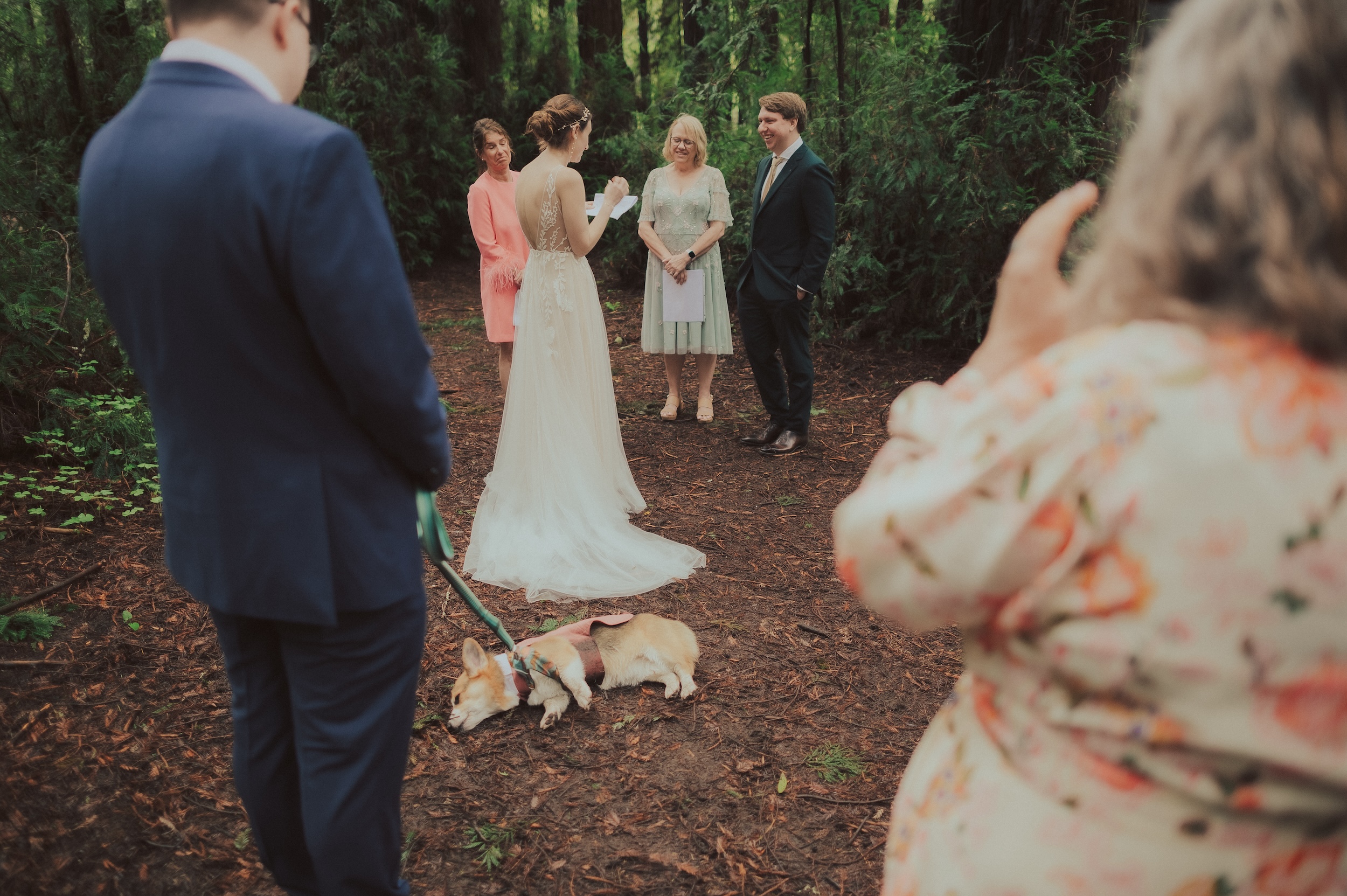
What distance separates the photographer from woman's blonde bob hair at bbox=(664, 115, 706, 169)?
6367mm

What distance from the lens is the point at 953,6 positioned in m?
7.81

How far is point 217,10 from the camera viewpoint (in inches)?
56.2

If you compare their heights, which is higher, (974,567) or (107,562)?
(974,567)

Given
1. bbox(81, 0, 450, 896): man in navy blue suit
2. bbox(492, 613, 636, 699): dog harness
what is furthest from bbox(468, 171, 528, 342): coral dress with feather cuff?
bbox(81, 0, 450, 896): man in navy blue suit

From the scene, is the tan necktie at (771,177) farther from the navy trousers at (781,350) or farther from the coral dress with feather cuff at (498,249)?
the coral dress with feather cuff at (498,249)

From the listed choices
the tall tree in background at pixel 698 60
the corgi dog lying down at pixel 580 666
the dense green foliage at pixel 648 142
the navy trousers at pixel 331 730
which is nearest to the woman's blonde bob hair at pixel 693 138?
the dense green foliage at pixel 648 142

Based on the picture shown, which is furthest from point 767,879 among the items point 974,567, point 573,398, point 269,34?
point 573,398

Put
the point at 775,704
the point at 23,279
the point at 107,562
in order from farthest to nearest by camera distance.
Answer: the point at 23,279, the point at 107,562, the point at 775,704

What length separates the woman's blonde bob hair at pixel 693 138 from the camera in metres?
6.37

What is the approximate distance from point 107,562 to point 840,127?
22.7ft

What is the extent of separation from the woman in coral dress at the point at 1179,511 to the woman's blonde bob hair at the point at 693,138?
18.9 feet

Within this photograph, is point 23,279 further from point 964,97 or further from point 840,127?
point 964,97

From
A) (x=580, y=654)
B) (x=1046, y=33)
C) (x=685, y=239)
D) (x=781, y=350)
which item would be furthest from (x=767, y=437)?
(x=1046, y=33)

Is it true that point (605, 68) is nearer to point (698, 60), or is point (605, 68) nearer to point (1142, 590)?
point (698, 60)
